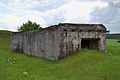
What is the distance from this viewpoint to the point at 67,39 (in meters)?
34.2

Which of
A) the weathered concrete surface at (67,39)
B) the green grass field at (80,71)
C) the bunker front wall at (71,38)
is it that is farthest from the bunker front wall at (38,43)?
the green grass field at (80,71)

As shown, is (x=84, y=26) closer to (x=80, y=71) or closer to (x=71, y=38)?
(x=71, y=38)

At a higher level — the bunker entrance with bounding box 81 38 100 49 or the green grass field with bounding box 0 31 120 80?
the bunker entrance with bounding box 81 38 100 49

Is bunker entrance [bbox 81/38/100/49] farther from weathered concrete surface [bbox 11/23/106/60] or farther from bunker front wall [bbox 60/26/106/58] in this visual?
bunker front wall [bbox 60/26/106/58]

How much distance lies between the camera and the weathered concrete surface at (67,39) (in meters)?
34.1

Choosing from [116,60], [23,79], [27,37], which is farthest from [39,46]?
[23,79]

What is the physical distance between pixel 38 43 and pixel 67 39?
8205 millimetres

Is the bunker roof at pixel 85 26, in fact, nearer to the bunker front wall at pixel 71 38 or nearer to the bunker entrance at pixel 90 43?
the bunker front wall at pixel 71 38

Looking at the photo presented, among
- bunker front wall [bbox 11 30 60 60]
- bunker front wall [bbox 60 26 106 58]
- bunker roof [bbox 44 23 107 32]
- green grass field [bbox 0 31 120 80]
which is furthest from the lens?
bunker front wall [bbox 11 30 60 60]

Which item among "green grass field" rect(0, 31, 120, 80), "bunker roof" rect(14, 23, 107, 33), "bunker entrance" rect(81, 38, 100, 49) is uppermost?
"bunker roof" rect(14, 23, 107, 33)

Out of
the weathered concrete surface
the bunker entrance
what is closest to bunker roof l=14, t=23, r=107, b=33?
the weathered concrete surface

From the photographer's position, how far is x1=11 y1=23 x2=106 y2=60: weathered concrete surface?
34.1 m

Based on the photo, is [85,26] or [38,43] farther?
[38,43]

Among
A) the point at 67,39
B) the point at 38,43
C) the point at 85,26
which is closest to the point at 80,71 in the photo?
the point at 67,39
